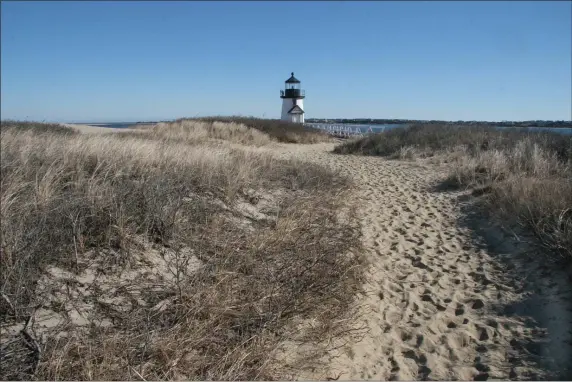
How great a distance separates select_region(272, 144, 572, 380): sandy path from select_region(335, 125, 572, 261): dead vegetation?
23.6 inches

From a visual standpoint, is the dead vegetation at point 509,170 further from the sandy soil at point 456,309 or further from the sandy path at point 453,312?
the sandy path at point 453,312

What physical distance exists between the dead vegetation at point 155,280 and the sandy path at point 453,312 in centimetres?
40

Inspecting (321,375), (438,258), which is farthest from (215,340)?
(438,258)

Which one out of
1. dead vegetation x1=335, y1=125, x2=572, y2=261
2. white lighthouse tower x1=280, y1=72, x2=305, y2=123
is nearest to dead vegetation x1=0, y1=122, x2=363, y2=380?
dead vegetation x1=335, y1=125, x2=572, y2=261

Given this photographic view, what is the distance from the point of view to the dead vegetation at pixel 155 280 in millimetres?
2678

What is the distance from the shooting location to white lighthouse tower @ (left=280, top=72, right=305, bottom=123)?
41406 millimetres

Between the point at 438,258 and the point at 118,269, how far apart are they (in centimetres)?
454

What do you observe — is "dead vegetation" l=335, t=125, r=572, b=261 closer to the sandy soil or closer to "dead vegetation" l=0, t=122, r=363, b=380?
the sandy soil

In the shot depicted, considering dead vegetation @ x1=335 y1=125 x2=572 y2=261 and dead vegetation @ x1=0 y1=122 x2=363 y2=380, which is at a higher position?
dead vegetation @ x1=335 y1=125 x2=572 y2=261

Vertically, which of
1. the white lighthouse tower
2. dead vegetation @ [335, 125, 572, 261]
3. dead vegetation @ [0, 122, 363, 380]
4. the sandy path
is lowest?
the sandy path

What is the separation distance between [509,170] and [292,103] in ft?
110

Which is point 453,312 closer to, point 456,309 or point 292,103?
point 456,309

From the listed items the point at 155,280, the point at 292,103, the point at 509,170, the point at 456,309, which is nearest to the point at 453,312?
the point at 456,309

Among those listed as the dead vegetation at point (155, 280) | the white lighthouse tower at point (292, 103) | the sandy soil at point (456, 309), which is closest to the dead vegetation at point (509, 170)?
the sandy soil at point (456, 309)
